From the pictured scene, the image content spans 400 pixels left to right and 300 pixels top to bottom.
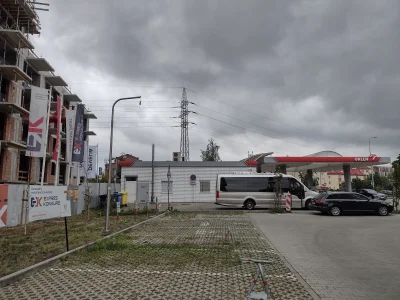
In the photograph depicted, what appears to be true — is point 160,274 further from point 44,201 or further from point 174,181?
point 174,181

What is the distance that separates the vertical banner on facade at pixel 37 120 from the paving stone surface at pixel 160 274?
44.5 feet

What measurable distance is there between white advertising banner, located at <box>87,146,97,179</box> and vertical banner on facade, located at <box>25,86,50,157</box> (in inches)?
816

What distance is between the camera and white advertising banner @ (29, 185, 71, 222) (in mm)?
8414

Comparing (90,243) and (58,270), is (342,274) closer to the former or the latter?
(58,270)

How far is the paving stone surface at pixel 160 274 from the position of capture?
5.55 meters

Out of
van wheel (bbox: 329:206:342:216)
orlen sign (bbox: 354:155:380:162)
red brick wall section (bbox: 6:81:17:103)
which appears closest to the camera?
van wheel (bbox: 329:206:342:216)

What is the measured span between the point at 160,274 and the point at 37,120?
17.3 metres

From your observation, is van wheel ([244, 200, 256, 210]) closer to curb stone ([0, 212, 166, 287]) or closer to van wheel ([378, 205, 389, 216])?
van wheel ([378, 205, 389, 216])

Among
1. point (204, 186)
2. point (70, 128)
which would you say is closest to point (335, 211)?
point (204, 186)

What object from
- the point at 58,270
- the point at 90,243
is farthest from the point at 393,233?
the point at 58,270

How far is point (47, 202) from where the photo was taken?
347 inches

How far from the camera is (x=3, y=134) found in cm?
3266

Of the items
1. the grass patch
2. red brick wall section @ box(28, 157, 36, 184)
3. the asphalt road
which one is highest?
red brick wall section @ box(28, 157, 36, 184)

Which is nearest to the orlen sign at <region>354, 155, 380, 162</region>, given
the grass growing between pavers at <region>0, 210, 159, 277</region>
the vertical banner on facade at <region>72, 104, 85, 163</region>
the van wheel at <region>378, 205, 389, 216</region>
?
the van wheel at <region>378, 205, 389, 216</region>
